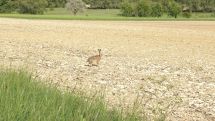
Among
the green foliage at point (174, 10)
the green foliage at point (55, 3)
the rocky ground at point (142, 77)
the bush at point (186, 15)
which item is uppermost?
the rocky ground at point (142, 77)

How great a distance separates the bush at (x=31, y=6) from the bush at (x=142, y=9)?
64.5 feet

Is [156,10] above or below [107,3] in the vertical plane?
below

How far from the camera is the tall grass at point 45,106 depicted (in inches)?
228

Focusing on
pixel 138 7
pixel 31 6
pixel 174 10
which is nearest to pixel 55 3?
pixel 31 6

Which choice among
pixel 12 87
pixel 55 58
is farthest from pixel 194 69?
pixel 12 87

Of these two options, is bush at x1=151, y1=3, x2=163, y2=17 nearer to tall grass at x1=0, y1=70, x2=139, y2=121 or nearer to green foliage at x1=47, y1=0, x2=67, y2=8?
green foliage at x1=47, y1=0, x2=67, y2=8

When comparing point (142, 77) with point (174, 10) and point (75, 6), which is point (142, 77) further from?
point (75, 6)

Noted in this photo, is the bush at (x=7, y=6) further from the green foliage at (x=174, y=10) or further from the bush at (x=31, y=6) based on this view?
the green foliage at (x=174, y=10)

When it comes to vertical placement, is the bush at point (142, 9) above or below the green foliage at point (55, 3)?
below

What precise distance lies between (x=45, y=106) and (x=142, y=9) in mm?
100026

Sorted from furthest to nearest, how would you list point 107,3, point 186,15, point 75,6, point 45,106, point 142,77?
point 107,3 < point 75,6 < point 186,15 < point 142,77 < point 45,106

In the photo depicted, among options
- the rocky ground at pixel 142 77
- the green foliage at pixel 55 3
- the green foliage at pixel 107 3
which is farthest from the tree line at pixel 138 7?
the rocky ground at pixel 142 77

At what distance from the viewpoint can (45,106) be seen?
6145 mm

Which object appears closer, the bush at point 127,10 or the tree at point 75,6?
the bush at point 127,10
